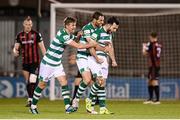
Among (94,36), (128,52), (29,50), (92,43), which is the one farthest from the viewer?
(128,52)

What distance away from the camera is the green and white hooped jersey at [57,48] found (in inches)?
651

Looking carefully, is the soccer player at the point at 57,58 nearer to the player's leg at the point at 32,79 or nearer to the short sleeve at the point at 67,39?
the short sleeve at the point at 67,39

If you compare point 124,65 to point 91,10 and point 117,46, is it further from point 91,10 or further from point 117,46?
point 91,10

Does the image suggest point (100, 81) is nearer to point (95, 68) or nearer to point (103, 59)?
point (95, 68)

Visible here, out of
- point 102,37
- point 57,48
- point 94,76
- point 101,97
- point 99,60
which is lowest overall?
point 101,97

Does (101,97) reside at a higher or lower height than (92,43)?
lower

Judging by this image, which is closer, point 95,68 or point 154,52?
point 95,68

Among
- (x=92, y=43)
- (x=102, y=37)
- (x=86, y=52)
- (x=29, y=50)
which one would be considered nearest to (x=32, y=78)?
(x=29, y=50)

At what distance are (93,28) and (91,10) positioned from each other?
8.86 meters

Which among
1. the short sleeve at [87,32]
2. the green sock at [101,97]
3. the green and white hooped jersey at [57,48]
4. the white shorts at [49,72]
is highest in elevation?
the short sleeve at [87,32]

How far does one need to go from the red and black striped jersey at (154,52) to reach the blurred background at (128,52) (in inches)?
96.0

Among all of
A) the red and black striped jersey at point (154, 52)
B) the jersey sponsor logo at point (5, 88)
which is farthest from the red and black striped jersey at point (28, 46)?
the jersey sponsor logo at point (5, 88)

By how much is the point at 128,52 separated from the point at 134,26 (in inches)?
42.5

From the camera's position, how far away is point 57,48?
658 inches
